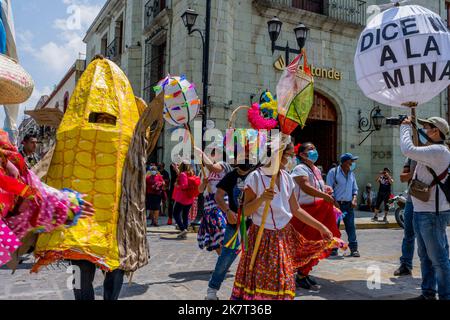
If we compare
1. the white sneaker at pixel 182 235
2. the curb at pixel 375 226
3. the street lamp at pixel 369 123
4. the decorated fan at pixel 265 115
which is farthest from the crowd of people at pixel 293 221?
the street lamp at pixel 369 123

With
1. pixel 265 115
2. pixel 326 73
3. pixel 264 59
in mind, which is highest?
pixel 264 59

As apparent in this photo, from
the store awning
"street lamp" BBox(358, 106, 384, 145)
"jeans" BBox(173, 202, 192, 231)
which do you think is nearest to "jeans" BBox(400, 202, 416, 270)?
the store awning

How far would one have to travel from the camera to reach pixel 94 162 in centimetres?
283

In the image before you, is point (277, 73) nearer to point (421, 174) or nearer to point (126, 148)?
point (421, 174)

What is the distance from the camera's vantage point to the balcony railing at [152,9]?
1602cm

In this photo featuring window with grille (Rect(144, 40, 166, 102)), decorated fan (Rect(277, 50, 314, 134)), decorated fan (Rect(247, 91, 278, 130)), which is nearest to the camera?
decorated fan (Rect(277, 50, 314, 134))

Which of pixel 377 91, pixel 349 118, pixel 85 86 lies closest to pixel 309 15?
pixel 349 118

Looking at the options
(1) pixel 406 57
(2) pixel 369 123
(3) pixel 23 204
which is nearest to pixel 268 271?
(3) pixel 23 204

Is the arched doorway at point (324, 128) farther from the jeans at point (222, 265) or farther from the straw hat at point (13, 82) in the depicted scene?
the straw hat at point (13, 82)

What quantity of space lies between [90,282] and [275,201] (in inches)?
59.3

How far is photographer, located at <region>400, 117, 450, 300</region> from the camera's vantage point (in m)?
4.00

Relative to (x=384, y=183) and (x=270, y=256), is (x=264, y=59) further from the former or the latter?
(x=270, y=256)

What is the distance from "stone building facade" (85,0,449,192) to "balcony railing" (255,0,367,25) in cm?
4

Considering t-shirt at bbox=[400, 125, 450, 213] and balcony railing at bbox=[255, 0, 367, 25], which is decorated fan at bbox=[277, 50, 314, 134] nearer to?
t-shirt at bbox=[400, 125, 450, 213]
